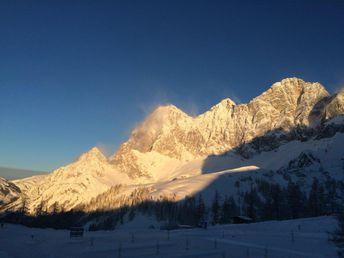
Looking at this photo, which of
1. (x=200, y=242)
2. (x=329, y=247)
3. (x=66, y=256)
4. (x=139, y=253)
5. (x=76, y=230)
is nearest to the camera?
(x=66, y=256)

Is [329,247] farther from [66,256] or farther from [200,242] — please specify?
[66,256]

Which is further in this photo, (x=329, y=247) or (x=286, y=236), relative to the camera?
(x=286, y=236)

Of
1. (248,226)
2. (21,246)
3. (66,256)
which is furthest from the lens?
(248,226)

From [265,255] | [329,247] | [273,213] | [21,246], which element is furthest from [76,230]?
[273,213]

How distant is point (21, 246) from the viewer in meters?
51.2

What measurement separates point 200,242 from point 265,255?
1289 cm

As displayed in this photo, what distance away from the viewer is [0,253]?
44219mm

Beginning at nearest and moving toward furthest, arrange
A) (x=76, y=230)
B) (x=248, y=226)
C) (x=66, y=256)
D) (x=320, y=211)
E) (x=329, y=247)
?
1. (x=66, y=256)
2. (x=329, y=247)
3. (x=76, y=230)
4. (x=248, y=226)
5. (x=320, y=211)

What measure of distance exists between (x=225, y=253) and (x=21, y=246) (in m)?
25.2

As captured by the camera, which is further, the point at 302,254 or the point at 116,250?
the point at 302,254

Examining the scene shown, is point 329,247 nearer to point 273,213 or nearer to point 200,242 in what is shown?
point 200,242

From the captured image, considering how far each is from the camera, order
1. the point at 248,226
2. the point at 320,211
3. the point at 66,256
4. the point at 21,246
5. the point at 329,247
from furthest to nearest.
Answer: the point at 320,211
the point at 248,226
the point at 329,247
the point at 21,246
the point at 66,256

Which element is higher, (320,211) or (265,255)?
(320,211)

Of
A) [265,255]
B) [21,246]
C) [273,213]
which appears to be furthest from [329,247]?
[273,213]
